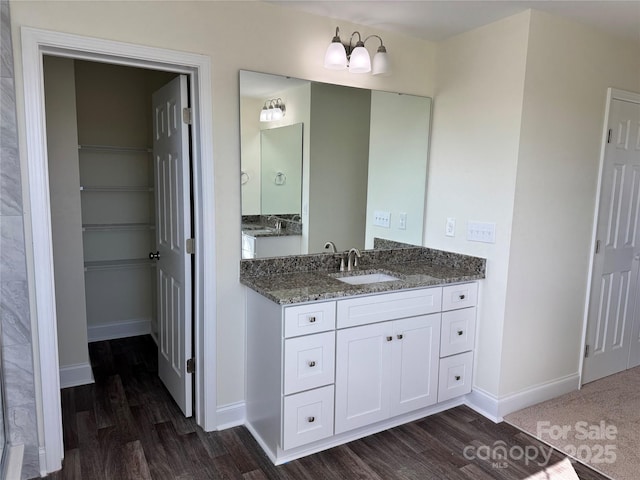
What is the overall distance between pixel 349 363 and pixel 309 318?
0.36m

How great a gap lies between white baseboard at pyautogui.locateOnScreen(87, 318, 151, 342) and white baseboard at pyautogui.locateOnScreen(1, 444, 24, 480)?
196cm

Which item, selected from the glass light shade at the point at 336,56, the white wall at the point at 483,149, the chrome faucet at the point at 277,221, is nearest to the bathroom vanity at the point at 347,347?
the white wall at the point at 483,149

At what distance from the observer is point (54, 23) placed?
1964mm

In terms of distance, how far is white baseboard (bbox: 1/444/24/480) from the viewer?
1.81 m

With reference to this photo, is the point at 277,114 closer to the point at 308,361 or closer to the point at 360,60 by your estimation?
the point at 360,60

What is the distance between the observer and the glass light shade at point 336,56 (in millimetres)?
2484

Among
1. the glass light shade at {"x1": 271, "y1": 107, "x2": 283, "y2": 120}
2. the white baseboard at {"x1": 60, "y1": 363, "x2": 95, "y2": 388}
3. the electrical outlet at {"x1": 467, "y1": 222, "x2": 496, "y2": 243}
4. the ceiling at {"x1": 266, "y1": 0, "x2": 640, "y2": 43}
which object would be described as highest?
the ceiling at {"x1": 266, "y1": 0, "x2": 640, "y2": 43}

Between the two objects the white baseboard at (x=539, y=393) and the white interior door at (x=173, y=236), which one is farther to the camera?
the white baseboard at (x=539, y=393)

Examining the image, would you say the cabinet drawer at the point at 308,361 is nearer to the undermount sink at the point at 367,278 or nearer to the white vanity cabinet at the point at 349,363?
the white vanity cabinet at the point at 349,363

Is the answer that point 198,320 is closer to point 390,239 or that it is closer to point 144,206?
point 390,239

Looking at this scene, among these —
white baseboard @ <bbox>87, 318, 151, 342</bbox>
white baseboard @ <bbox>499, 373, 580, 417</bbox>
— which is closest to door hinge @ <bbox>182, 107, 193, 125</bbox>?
white baseboard @ <bbox>87, 318, 151, 342</bbox>

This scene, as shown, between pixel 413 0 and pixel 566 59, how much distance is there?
3.42 ft

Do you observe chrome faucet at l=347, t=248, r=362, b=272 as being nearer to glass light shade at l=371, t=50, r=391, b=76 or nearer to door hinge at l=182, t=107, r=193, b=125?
glass light shade at l=371, t=50, r=391, b=76

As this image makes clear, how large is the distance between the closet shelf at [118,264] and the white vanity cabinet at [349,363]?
1.90 m
